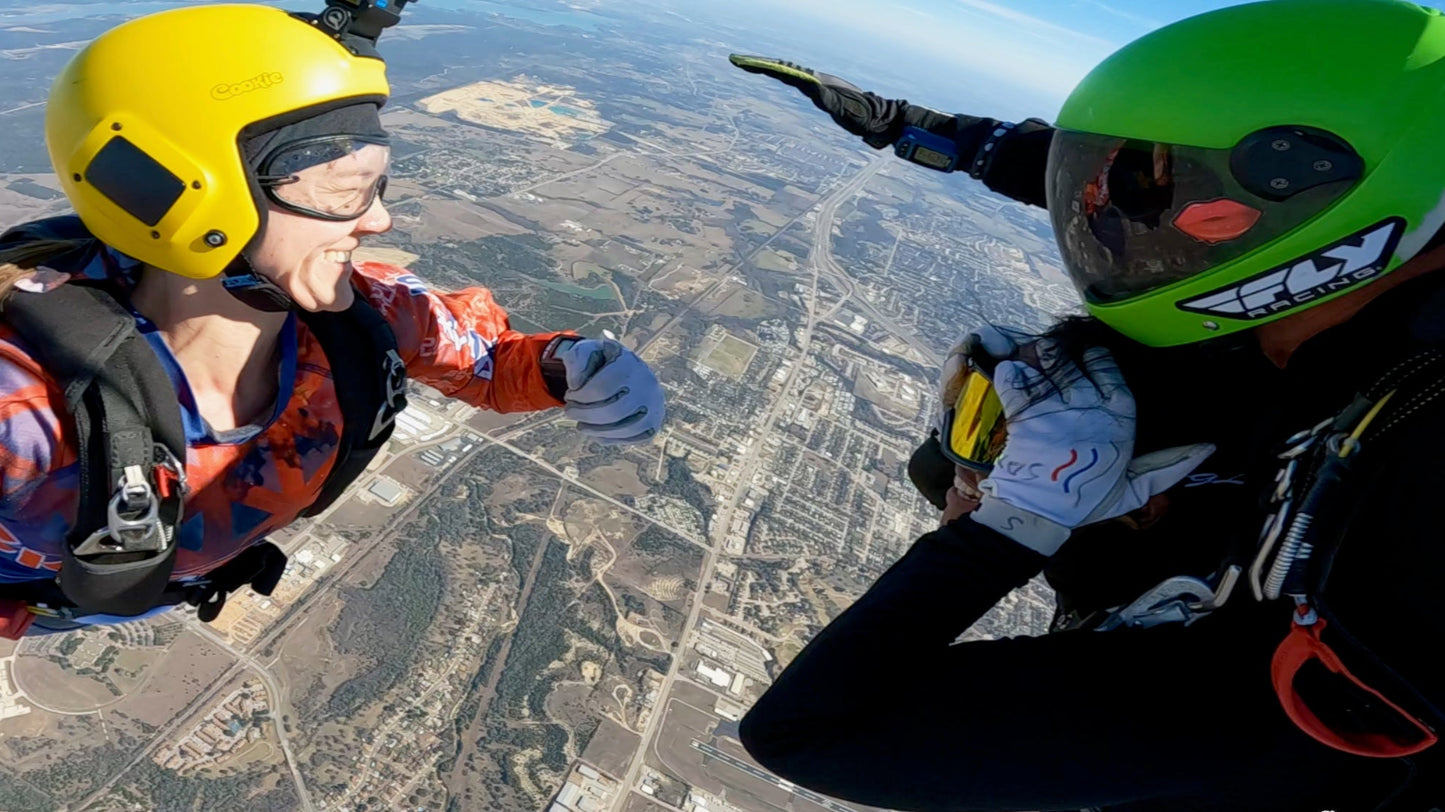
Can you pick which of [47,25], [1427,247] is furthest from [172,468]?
[47,25]

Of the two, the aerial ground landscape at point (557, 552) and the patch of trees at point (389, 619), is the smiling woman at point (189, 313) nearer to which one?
the aerial ground landscape at point (557, 552)

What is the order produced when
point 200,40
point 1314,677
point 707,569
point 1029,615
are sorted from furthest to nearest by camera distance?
point 1029,615 < point 707,569 < point 200,40 < point 1314,677

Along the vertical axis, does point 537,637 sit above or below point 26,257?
below

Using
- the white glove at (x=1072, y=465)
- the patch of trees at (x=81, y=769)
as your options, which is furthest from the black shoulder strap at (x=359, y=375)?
the patch of trees at (x=81, y=769)

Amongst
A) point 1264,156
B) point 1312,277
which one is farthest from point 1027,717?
point 1264,156

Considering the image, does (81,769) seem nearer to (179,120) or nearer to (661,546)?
(661,546)

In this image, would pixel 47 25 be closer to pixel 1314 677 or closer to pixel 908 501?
pixel 908 501
